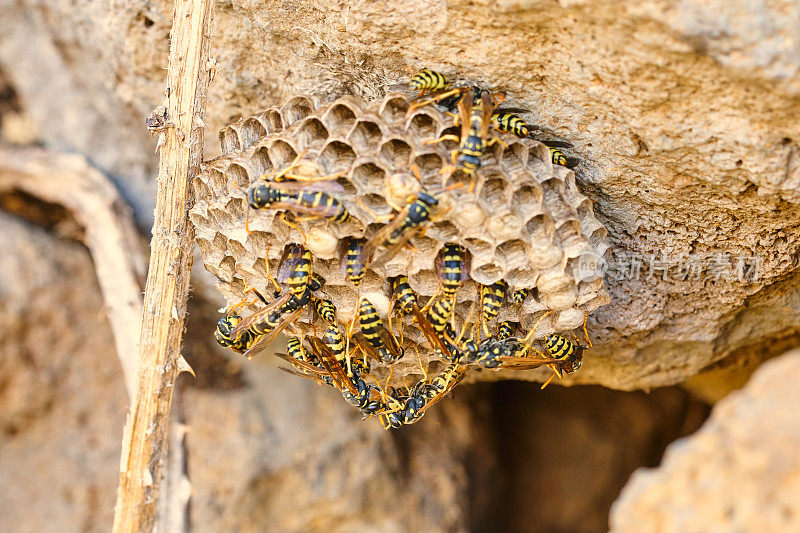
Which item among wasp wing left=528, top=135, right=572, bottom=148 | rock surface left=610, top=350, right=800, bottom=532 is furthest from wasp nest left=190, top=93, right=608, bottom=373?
rock surface left=610, top=350, right=800, bottom=532

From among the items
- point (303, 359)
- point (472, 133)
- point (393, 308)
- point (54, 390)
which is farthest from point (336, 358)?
point (54, 390)

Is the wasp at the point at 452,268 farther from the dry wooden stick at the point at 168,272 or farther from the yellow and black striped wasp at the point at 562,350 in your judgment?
the dry wooden stick at the point at 168,272

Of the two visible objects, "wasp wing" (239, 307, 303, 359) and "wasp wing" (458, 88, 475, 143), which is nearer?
"wasp wing" (458, 88, 475, 143)

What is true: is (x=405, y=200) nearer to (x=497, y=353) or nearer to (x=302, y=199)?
(x=302, y=199)

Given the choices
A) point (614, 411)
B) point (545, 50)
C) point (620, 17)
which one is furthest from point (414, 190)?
point (614, 411)

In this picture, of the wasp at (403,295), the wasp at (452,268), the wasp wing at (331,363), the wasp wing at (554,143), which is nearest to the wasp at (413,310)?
the wasp at (403,295)

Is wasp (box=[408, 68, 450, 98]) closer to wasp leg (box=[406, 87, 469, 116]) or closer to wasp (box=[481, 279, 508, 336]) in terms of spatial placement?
wasp leg (box=[406, 87, 469, 116])
